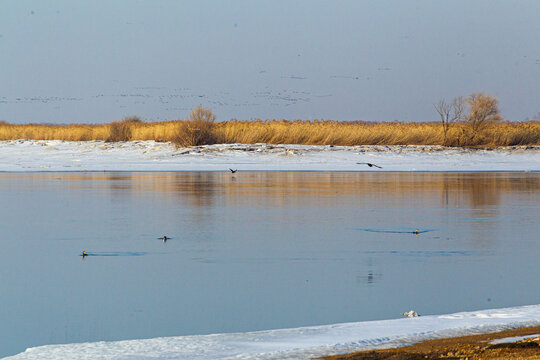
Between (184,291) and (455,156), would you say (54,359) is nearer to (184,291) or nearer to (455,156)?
(184,291)

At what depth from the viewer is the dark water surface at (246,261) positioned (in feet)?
Result: 20.3

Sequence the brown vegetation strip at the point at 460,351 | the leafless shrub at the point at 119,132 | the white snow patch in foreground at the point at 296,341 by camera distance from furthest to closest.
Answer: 1. the leafless shrub at the point at 119,132
2. the white snow patch in foreground at the point at 296,341
3. the brown vegetation strip at the point at 460,351

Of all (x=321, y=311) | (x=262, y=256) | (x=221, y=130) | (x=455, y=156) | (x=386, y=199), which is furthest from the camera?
(x=221, y=130)

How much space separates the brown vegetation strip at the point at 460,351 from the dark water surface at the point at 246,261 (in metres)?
1.03

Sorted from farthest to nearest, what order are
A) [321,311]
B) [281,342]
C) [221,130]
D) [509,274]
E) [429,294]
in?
[221,130]
[509,274]
[429,294]
[321,311]
[281,342]

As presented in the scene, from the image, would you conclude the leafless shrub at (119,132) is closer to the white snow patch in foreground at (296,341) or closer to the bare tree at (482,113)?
the bare tree at (482,113)

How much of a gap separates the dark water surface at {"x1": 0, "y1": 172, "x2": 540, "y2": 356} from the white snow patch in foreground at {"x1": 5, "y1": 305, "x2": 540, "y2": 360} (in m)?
0.33

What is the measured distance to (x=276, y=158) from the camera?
3262 cm

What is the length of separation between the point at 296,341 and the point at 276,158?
27439 mm

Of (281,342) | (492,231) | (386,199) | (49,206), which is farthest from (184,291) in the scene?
(386,199)

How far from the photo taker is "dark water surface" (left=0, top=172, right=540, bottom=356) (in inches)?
243

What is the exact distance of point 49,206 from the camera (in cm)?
1475

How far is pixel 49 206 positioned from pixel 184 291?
8481 mm

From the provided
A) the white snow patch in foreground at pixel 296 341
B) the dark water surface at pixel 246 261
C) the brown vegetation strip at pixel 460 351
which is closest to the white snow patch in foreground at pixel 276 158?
the dark water surface at pixel 246 261
